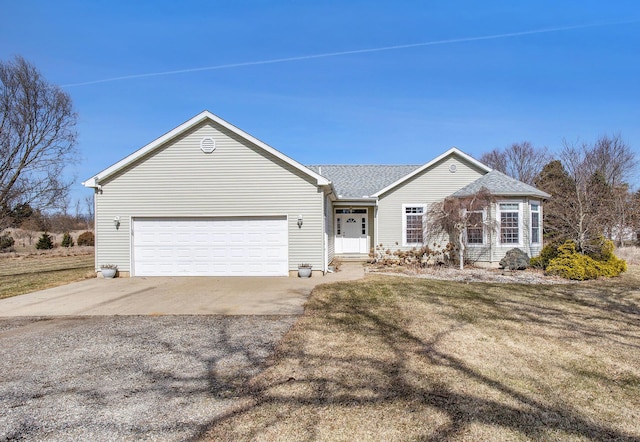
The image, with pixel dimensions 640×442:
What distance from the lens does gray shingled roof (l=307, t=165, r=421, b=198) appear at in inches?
736

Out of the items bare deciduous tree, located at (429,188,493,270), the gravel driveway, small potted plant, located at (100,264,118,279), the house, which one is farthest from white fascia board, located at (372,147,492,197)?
the gravel driveway

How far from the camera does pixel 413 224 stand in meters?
17.5

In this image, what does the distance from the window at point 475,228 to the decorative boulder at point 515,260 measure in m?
1.22

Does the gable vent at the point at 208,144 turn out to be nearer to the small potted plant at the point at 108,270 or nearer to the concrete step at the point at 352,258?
the small potted plant at the point at 108,270

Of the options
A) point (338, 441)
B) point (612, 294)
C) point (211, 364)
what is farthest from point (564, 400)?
point (612, 294)

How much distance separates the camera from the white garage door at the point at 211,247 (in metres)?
13.0

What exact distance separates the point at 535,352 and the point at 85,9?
46.0ft

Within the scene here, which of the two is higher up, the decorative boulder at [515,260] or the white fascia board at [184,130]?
the white fascia board at [184,130]

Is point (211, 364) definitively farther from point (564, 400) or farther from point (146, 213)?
point (146, 213)

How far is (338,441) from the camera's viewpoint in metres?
3.07

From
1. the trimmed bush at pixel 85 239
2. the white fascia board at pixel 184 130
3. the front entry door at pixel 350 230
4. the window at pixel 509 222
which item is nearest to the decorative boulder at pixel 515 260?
the window at pixel 509 222

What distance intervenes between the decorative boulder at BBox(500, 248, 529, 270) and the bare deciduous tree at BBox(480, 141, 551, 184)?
2538 centimetres

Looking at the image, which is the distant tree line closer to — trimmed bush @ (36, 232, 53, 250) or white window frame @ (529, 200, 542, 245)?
white window frame @ (529, 200, 542, 245)

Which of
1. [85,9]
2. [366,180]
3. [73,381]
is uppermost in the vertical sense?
[85,9]
